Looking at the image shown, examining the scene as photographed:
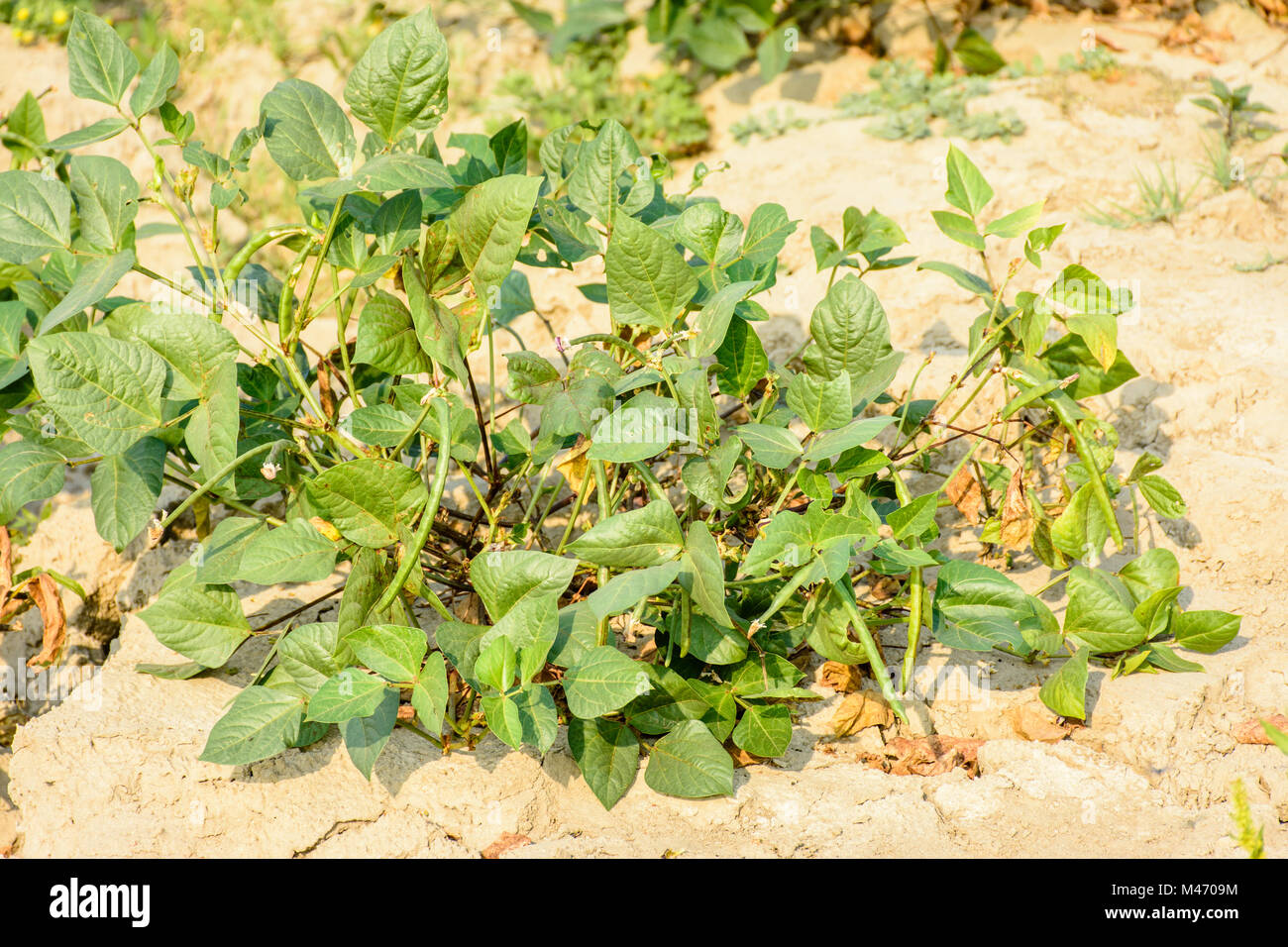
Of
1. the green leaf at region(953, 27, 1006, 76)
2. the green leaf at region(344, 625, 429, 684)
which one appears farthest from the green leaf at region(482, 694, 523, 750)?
the green leaf at region(953, 27, 1006, 76)

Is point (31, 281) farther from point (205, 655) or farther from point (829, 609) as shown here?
point (829, 609)

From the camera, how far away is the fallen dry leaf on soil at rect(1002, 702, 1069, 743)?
1.78m

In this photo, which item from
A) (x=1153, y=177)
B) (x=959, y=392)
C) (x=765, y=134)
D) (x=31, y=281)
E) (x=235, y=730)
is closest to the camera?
(x=235, y=730)

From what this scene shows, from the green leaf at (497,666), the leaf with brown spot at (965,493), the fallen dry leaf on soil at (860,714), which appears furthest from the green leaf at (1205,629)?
the green leaf at (497,666)

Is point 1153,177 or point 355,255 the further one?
point 1153,177

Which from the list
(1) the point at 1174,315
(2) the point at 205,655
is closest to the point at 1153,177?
(1) the point at 1174,315

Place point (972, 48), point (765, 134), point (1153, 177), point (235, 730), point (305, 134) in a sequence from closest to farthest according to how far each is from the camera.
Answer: point (235, 730)
point (305, 134)
point (1153, 177)
point (765, 134)
point (972, 48)

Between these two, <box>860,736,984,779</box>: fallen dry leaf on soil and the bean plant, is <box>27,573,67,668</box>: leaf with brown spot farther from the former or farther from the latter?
<box>860,736,984,779</box>: fallen dry leaf on soil

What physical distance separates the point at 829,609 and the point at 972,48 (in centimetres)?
275

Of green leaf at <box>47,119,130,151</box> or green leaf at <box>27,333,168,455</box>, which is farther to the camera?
green leaf at <box>47,119,130,151</box>

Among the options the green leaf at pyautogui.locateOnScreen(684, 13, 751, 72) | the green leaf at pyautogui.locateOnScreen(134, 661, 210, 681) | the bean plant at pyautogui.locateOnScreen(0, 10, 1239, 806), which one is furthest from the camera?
the green leaf at pyautogui.locateOnScreen(684, 13, 751, 72)

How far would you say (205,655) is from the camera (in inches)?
71.4

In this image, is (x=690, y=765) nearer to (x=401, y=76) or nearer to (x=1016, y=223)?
(x=1016, y=223)

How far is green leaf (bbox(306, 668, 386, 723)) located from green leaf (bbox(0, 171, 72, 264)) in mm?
881
